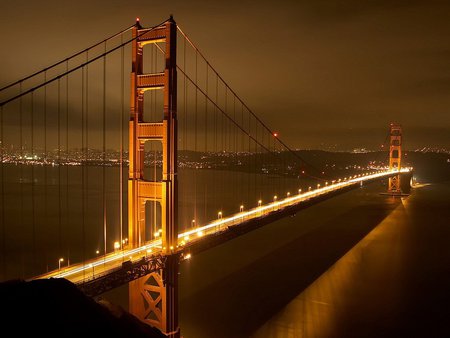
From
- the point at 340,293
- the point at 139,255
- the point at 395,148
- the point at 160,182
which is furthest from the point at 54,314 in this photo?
the point at 395,148

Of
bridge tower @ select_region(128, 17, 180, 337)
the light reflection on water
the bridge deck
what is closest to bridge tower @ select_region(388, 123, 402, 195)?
the light reflection on water

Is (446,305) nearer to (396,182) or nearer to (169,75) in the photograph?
(169,75)

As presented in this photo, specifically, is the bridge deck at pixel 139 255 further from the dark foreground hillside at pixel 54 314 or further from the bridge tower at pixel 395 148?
the bridge tower at pixel 395 148

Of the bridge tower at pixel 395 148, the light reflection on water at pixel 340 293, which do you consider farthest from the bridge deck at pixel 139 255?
the bridge tower at pixel 395 148

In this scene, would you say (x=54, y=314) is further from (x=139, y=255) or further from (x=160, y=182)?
(x=160, y=182)

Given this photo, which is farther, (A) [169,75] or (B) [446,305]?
(B) [446,305]

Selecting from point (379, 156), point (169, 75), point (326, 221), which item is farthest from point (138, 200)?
point (379, 156)
